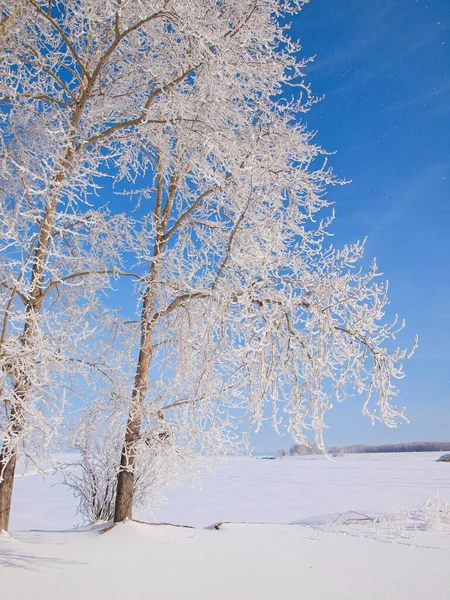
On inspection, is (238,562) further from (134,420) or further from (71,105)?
(71,105)

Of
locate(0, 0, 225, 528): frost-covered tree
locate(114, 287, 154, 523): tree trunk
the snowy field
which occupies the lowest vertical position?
the snowy field

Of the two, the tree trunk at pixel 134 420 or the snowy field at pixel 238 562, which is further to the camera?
the tree trunk at pixel 134 420

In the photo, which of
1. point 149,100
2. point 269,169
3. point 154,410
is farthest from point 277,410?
point 149,100

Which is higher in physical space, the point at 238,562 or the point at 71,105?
the point at 71,105

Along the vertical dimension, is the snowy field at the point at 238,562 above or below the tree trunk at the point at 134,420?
below

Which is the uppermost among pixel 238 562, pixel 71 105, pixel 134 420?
pixel 71 105

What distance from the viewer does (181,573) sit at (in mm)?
3984

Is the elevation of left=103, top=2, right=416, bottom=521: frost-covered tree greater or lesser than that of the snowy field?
greater

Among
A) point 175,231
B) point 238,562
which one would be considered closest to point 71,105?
point 175,231

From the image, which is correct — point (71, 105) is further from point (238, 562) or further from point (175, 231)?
point (238, 562)

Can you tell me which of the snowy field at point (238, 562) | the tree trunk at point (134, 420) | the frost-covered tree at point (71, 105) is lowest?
the snowy field at point (238, 562)

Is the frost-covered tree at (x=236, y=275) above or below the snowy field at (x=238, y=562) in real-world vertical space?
above

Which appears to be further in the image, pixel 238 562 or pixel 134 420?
pixel 134 420

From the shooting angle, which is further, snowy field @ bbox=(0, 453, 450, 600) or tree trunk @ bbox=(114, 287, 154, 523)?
tree trunk @ bbox=(114, 287, 154, 523)
